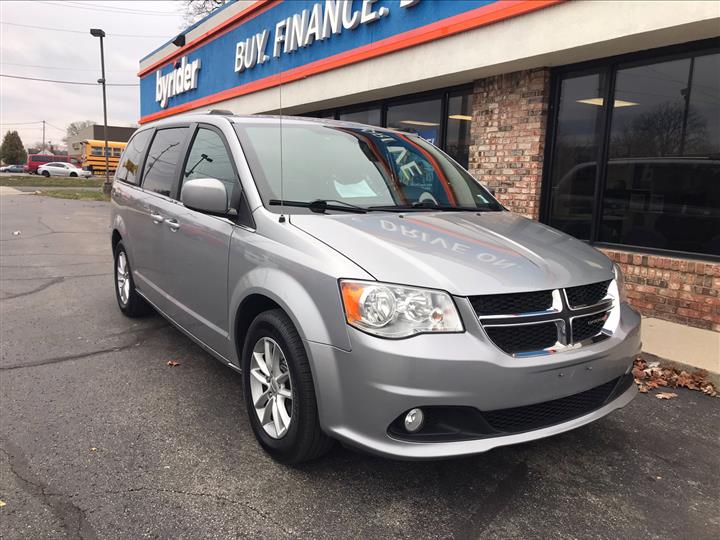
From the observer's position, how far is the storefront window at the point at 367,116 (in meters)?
10.1

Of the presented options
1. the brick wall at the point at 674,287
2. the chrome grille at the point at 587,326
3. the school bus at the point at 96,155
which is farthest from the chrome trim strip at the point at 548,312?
the school bus at the point at 96,155

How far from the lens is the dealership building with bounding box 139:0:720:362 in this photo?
5527 mm

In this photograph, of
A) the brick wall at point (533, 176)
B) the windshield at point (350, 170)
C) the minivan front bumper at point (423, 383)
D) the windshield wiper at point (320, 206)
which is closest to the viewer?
the minivan front bumper at point (423, 383)

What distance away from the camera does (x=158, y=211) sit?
426 cm

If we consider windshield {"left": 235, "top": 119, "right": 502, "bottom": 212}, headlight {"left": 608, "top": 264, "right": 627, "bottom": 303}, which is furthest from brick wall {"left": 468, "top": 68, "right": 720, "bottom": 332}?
headlight {"left": 608, "top": 264, "right": 627, "bottom": 303}

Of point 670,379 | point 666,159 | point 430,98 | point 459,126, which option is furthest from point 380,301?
point 430,98

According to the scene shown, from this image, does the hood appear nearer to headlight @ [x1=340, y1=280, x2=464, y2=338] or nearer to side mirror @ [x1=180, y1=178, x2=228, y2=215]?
headlight @ [x1=340, y1=280, x2=464, y2=338]

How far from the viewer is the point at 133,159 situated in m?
5.37

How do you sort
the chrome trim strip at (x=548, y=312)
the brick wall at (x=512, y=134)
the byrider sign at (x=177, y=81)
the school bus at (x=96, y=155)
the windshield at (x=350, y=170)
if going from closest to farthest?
the chrome trim strip at (x=548, y=312) < the windshield at (x=350, y=170) < the brick wall at (x=512, y=134) < the byrider sign at (x=177, y=81) < the school bus at (x=96, y=155)

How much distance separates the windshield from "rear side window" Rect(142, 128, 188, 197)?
94 centimetres

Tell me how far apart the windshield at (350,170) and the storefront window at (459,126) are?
4318 millimetres

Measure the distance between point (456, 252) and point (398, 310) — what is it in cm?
50

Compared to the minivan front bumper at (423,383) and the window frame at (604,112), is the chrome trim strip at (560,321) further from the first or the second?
the window frame at (604,112)

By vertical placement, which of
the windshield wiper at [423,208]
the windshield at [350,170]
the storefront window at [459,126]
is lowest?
the windshield wiper at [423,208]
